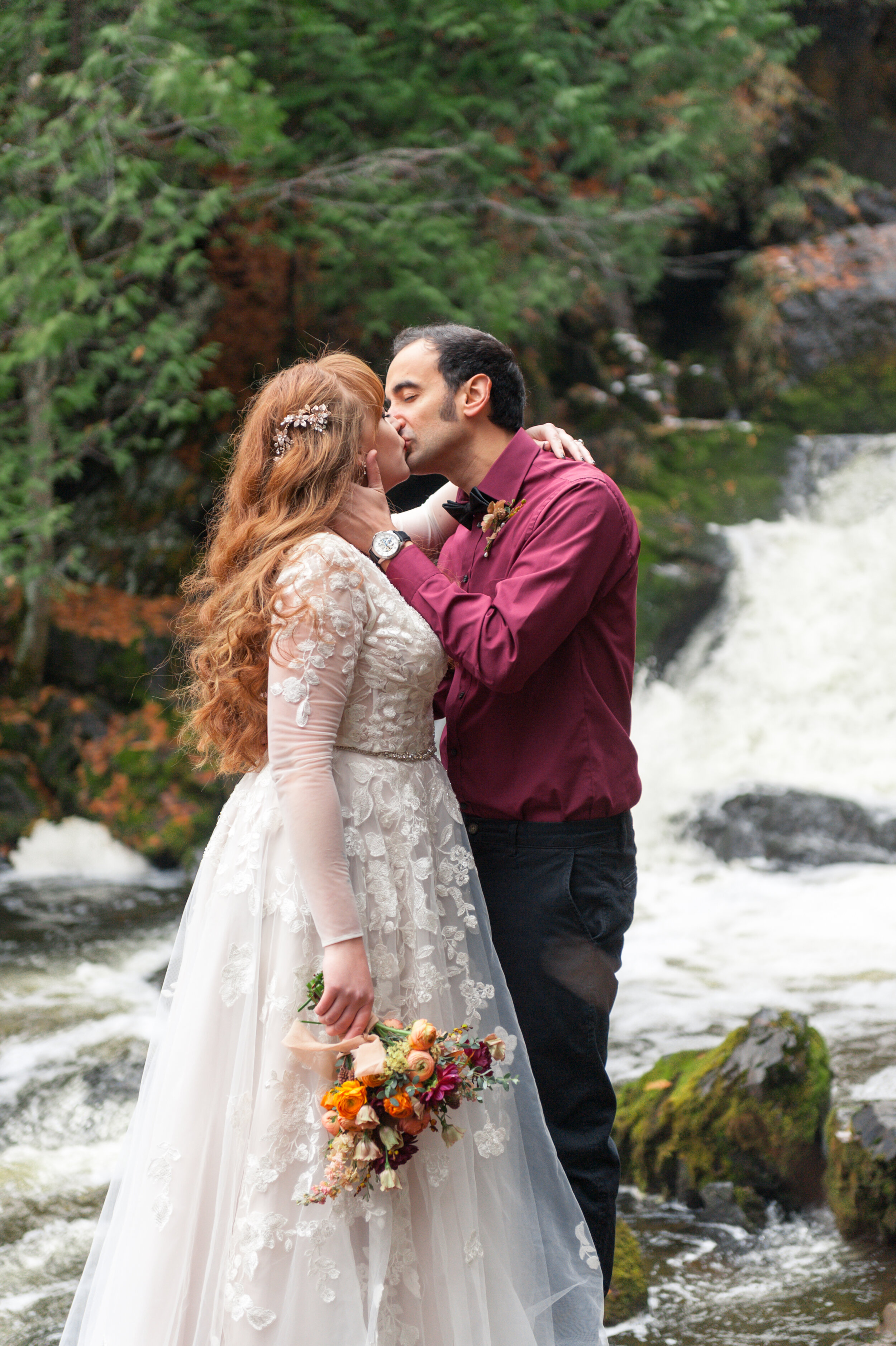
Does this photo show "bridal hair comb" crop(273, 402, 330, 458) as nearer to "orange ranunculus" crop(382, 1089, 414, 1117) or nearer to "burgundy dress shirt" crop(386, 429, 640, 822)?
"burgundy dress shirt" crop(386, 429, 640, 822)

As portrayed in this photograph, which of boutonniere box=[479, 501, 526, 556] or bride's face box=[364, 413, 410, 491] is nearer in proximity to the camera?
bride's face box=[364, 413, 410, 491]

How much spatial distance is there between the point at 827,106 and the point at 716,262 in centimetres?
272

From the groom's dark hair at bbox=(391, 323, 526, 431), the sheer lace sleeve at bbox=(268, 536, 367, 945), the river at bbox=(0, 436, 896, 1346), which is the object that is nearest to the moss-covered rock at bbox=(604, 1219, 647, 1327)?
the river at bbox=(0, 436, 896, 1346)

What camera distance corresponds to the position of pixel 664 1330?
296 centimetres

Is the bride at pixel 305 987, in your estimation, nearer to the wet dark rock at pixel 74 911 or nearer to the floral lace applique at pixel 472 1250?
the floral lace applique at pixel 472 1250

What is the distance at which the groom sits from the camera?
7.65 feet

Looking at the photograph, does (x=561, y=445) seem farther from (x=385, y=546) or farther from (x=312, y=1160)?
(x=312, y=1160)

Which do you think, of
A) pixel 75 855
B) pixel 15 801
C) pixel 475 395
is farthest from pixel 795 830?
pixel 475 395

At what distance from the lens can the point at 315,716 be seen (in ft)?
6.79

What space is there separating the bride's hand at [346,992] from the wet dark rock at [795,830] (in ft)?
19.3

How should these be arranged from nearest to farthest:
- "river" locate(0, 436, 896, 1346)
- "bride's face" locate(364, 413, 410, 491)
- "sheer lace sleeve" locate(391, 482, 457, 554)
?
"bride's face" locate(364, 413, 410, 491) < "sheer lace sleeve" locate(391, 482, 457, 554) < "river" locate(0, 436, 896, 1346)

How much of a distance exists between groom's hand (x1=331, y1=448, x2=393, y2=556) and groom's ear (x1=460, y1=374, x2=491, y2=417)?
36 centimetres

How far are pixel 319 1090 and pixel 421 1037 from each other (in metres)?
0.24

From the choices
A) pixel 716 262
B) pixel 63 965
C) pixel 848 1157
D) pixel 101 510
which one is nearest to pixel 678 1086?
pixel 848 1157
